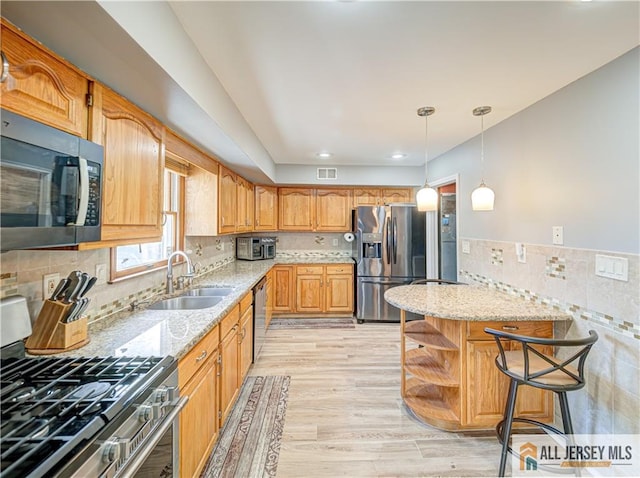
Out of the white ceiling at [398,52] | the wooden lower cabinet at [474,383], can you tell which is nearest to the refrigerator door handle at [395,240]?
the white ceiling at [398,52]

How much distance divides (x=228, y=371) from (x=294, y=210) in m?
3.14

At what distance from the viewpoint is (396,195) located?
4898 mm

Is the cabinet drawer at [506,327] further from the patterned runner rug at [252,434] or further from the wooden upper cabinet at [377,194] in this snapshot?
the wooden upper cabinet at [377,194]

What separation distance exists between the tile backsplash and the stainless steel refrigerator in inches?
80.1

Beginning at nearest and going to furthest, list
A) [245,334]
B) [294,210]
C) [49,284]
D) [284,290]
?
[49,284]
[245,334]
[284,290]
[294,210]

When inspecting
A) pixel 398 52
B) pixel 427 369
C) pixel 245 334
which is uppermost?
pixel 398 52

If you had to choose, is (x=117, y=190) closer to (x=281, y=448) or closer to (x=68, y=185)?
(x=68, y=185)

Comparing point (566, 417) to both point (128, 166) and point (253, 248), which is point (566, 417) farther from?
point (253, 248)

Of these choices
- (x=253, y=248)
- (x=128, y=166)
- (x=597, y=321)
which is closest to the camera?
(x=128, y=166)

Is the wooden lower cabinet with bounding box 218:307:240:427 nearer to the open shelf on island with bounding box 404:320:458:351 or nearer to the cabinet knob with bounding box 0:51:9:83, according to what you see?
the open shelf on island with bounding box 404:320:458:351

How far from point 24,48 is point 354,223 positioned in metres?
4.14

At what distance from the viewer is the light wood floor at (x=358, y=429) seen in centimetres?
174

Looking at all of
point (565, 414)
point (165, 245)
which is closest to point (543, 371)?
point (565, 414)

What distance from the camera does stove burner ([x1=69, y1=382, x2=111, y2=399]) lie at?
0.92 meters
